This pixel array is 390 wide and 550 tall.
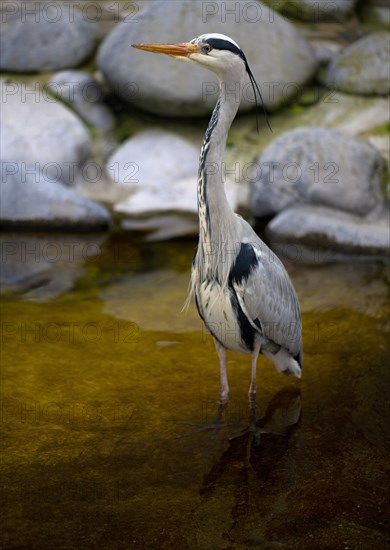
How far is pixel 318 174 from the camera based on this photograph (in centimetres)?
769

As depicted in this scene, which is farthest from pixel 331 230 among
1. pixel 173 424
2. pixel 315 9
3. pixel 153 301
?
pixel 315 9

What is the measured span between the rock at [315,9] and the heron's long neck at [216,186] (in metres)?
6.28

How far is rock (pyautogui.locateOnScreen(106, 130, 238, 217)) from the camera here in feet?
26.3

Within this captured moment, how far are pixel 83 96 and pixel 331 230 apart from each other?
11.1 ft

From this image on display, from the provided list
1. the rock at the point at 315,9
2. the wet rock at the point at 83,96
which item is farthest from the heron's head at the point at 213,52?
the rock at the point at 315,9

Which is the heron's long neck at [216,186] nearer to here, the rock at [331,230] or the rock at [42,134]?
the rock at [331,230]

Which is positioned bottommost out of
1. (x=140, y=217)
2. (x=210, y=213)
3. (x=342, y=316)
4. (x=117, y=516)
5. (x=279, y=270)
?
(x=140, y=217)

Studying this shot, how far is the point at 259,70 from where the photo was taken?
355 inches

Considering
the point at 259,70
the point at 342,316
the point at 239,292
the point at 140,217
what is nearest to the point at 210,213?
the point at 239,292

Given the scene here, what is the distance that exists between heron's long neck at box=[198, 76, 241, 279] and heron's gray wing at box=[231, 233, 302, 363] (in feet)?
0.34

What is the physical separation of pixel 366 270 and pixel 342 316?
102cm

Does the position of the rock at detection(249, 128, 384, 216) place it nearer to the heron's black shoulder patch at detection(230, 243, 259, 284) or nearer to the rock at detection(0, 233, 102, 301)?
the rock at detection(0, 233, 102, 301)

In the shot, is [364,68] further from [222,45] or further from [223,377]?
[223,377]

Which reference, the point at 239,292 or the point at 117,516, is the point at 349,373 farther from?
the point at 117,516
